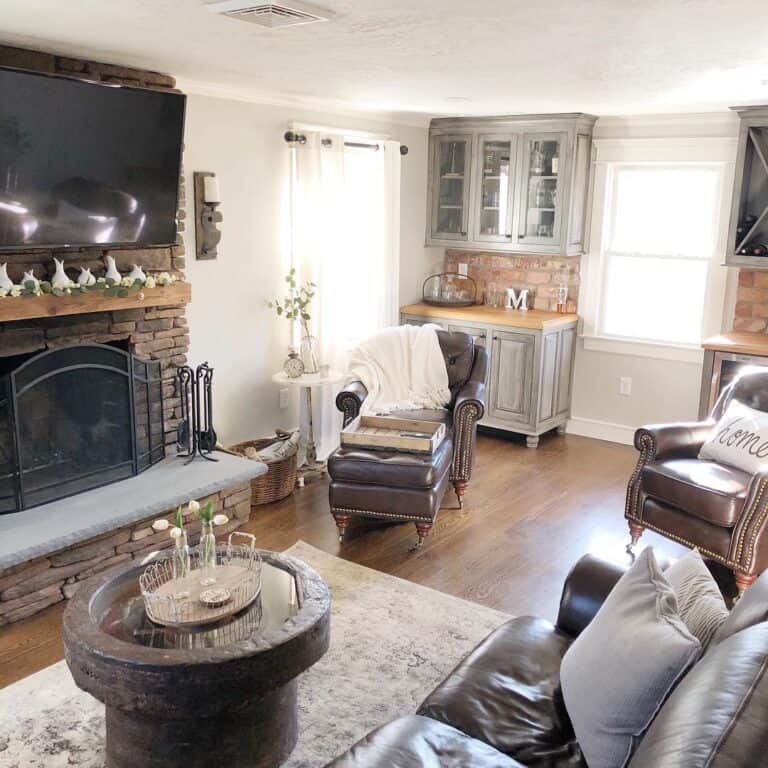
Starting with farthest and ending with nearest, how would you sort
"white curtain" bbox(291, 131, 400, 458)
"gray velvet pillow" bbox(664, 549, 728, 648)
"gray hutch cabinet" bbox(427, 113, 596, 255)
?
"gray hutch cabinet" bbox(427, 113, 596, 255) < "white curtain" bbox(291, 131, 400, 458) < "gray velvet pillow" bbox(664, 549, 728, 648)

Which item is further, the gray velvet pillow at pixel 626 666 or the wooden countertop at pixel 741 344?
the wooden countertop at pixel 741 344

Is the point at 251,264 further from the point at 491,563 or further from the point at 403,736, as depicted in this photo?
the point at 403,736

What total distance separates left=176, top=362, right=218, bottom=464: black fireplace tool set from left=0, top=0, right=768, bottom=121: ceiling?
144 cm

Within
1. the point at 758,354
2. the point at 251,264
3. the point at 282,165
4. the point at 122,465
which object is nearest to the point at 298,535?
the point at 122,465

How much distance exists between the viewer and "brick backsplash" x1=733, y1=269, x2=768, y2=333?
5059mm

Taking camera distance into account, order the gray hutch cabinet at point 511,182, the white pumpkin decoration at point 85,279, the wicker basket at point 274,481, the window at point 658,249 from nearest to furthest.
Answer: the white pumpkin decoration at point 85,279 < the wicker basket at point 274,481 < the window at point 658,249 < the gray hutch cabinet at point 511,182

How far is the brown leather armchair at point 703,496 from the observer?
344 centimetres

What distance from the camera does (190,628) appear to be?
237cm

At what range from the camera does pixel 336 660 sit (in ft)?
9.87

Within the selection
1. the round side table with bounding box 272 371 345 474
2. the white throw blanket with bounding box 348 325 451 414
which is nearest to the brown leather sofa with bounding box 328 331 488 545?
the white throw blanket with bounding box 348 325 451 414

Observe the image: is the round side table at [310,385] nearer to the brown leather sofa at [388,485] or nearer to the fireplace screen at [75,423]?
the brown leather sofa at [388,485]

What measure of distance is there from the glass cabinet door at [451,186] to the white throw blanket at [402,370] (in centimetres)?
135

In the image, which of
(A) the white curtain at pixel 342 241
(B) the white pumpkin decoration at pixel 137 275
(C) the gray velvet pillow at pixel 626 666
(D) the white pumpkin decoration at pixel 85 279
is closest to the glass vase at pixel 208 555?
(C) the gray velvet pillow at pixel 626 666

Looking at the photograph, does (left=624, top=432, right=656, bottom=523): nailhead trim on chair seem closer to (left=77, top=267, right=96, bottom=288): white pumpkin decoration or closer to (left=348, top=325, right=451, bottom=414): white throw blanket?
(left=348, top=325, right=451, bottom=414): white throw blanket
